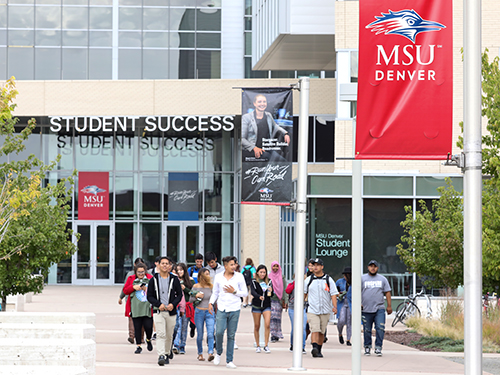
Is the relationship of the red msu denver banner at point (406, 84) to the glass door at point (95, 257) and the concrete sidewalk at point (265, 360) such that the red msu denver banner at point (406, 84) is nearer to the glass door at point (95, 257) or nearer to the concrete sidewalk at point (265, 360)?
the concrete sidewalk at point (265, 360)

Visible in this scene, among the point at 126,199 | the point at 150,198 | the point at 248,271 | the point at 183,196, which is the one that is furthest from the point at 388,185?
the point at 126,199

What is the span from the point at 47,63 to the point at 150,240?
1025 centimetres

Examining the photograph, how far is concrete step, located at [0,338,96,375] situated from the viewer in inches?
359

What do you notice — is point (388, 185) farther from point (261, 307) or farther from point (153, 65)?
point (153, 65)

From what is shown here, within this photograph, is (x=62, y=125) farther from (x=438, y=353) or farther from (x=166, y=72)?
(x=438, y=353)

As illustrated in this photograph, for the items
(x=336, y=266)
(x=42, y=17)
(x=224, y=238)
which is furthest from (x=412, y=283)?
(x=42, y=17)

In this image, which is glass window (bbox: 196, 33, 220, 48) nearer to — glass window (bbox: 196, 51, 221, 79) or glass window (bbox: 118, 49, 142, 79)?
glass window (bbox: 196, 51, 221, 79)

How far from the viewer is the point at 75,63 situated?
3872cm

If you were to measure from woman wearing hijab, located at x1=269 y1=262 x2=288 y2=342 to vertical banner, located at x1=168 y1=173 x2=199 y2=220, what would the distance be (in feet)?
74.5

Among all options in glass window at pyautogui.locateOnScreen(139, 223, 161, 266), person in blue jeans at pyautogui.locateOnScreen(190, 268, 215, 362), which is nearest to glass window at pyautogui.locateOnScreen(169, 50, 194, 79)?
glass window at pyautogui.locateOnScreen(139, 223, 161, 266)

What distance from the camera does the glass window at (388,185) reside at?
1008 inches

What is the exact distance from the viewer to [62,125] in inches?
1463

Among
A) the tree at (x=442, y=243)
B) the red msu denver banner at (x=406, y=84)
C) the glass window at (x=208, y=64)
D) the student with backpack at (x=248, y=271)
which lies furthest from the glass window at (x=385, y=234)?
the red msu denver banner at (x=406, y=84)

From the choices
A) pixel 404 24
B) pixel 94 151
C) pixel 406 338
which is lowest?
pixel 406 338
